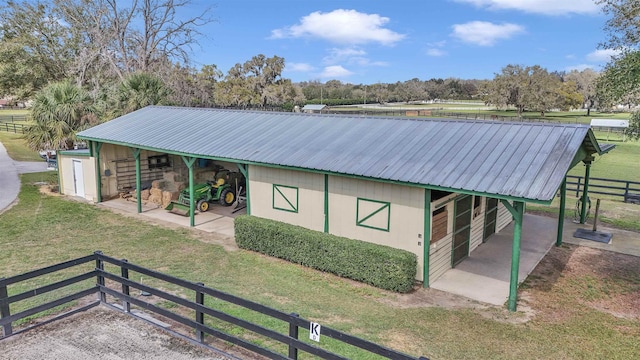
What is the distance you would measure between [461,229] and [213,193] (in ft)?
29.7

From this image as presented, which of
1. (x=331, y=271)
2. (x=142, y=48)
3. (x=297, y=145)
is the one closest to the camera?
(x=331, y=271)

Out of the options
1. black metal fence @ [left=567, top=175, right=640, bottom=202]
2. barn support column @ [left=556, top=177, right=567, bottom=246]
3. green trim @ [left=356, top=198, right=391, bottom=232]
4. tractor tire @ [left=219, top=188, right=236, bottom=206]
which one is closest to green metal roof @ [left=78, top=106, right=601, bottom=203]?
green trim @ [left=356, top=198, right=391, bottom=232]

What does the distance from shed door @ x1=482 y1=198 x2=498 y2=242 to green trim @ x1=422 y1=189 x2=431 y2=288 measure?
12.7 ft

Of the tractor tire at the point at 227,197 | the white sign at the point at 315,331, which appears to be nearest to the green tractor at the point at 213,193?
the tractor tire at the point at 227,197

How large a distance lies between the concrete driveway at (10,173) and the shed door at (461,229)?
15125 mm

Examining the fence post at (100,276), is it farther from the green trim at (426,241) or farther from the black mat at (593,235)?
the black mat at (593,235)

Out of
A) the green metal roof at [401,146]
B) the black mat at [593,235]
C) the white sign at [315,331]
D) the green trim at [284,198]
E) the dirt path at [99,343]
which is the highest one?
the green metal roof at [401,146]

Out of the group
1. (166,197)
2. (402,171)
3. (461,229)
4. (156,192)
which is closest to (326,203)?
(402,171)

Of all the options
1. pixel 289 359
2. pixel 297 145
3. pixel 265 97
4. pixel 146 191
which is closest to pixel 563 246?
pixel 297 145

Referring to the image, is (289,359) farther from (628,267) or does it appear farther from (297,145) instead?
(628,267)

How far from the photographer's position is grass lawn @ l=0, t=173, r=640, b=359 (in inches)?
295

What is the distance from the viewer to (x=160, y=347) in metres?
6.37

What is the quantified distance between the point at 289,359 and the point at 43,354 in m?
3.37

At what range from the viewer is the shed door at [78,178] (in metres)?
18.0
